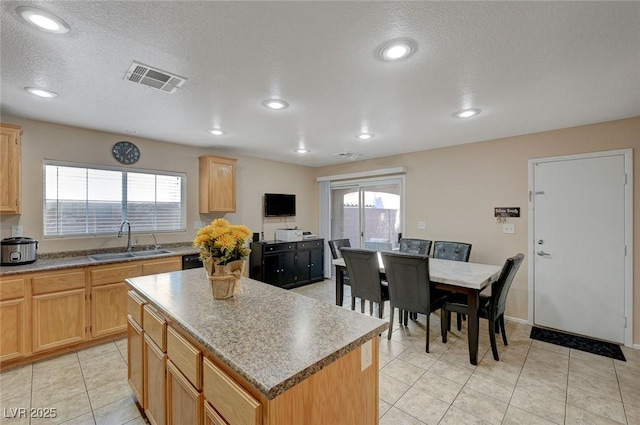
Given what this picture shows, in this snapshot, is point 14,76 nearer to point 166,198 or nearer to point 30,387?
point 166,198

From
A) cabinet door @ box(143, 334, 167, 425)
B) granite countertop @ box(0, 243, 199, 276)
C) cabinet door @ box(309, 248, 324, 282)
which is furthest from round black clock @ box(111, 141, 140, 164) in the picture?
cabinet door @ box(309, 248, 324, 282)

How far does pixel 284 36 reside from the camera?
5.20 ft

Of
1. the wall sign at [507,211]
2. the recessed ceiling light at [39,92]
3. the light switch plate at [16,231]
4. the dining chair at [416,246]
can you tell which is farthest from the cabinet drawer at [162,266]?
the wall sign at [507,211]

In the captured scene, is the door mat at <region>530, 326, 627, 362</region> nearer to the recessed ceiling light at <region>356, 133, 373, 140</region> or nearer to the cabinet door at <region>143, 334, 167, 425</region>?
the recessed ceiling light at <region>356, 133, 373, 140</region>

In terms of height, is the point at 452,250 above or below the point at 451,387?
above

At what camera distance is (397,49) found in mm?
1689

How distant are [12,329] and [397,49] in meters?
3.90

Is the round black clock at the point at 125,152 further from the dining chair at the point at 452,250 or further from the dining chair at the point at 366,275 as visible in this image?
the dining chair at the point at 452,250

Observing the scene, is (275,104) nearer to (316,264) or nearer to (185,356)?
(185,356)

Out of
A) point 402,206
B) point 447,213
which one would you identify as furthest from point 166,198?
point 447,213

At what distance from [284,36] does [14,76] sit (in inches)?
81.7

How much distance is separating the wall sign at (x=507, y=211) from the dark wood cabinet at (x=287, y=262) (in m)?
3.07

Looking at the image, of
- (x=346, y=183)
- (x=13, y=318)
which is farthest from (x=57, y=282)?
(x=346, y=183)

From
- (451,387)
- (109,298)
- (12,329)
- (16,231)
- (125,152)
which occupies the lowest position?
(451,387)
